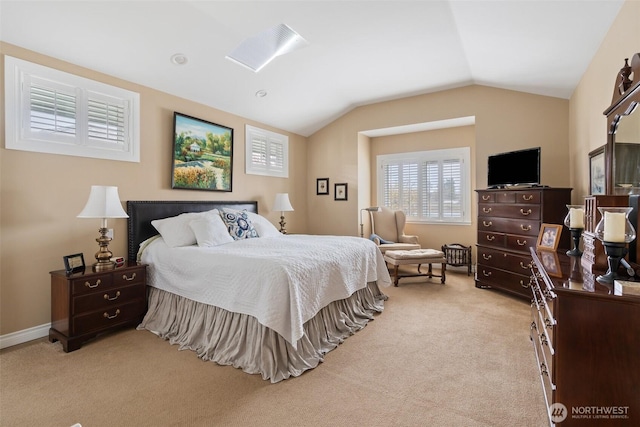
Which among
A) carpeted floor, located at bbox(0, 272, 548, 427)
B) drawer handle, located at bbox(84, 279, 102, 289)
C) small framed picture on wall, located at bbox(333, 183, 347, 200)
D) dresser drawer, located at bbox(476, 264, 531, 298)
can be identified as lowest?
carpeted floor, located at bbox(0, 272, 548, 427)

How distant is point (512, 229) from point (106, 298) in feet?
14.5

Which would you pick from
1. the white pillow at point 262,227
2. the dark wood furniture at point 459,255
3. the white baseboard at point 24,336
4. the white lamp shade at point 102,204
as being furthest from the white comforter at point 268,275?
the dark wood furniture at point 459,255

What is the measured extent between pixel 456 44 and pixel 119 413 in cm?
442

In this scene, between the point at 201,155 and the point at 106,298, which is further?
the point at 201,155

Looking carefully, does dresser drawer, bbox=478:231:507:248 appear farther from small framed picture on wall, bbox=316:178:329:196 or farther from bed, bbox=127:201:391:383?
small framed picture on wall, bbox=316:178:329:196

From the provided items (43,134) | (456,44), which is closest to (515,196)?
(456,44)

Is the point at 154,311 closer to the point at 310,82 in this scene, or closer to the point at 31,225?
the point at 31,225

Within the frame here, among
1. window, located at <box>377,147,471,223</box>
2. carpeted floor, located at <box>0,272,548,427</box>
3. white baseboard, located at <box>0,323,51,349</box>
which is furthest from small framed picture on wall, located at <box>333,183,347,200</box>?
white baseboard, located at <box>0,323,51,349</box>

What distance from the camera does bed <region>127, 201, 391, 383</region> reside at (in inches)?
86.9

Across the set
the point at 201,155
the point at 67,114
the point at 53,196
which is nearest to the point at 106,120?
the point at 67,114

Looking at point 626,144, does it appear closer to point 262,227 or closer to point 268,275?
point 268,275

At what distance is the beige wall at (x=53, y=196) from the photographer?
2.63 meters

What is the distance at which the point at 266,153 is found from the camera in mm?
5258

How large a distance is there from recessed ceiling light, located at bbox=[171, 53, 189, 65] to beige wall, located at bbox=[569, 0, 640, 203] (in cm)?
374
